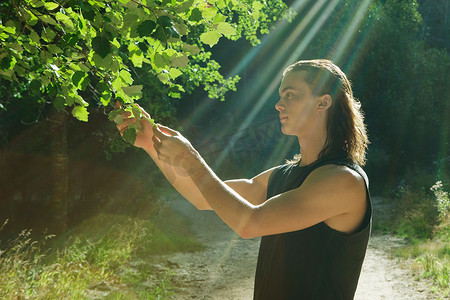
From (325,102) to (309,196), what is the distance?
60 centimetres

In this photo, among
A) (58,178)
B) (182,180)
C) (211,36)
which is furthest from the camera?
(58,178)

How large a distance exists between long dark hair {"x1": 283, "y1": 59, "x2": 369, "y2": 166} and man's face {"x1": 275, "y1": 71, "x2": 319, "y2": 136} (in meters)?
0.03

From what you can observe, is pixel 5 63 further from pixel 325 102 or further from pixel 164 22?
pixel 325 102

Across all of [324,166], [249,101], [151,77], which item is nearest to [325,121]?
[324,166]

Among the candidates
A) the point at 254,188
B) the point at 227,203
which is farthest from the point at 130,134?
the point at 254,188

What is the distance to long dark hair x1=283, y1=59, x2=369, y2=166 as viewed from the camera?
2287 millimetres

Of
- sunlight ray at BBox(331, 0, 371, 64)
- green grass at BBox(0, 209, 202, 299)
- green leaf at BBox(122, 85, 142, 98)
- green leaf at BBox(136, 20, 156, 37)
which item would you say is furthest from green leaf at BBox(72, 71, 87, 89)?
sunlight ray at BBox(331, 0, 371, 64)

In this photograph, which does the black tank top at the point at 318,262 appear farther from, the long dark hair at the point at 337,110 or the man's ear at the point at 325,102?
the man's ear at the point at 325,102

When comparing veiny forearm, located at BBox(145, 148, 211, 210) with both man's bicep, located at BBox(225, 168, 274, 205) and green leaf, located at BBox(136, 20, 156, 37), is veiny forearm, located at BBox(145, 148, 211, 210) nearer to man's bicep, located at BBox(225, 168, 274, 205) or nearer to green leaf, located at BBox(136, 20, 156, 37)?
man's bicep, located at BBox(225, 168, 274, 205)

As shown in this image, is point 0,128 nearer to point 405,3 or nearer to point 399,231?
point 399,231

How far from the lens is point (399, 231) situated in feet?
38.8

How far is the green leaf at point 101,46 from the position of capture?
66.2 inches

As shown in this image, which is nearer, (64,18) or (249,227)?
(249,227)

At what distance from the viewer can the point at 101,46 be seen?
5.57ft
